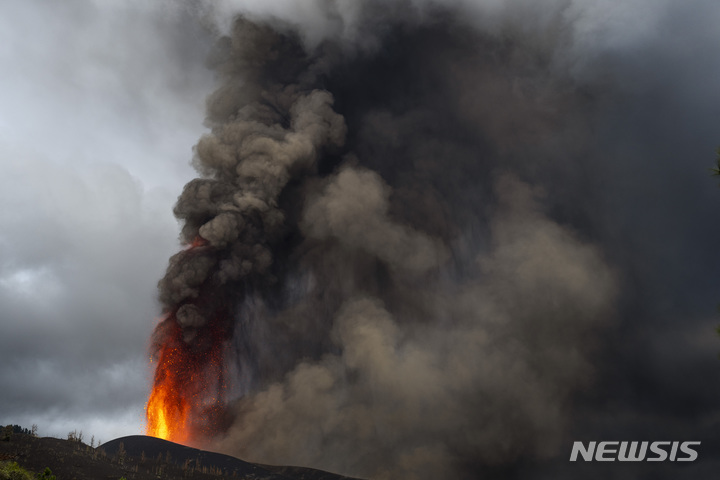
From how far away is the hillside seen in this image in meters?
37.5

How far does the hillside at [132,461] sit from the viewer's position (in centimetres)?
3753

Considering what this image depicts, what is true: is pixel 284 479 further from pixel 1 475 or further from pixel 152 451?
pixel 1 475

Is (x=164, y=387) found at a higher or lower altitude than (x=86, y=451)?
higher

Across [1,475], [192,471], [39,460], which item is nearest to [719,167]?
[1,475]

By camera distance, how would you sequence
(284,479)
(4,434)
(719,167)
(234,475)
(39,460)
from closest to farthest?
(719,167), (39,460), (4,434), (234,475), (284,479)

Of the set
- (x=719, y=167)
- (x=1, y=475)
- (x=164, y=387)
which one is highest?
(x=164, y=387)

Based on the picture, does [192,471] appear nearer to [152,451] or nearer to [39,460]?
[152,451]

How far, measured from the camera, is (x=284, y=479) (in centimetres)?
5472

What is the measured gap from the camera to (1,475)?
85.9ft

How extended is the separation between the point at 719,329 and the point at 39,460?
42856mm

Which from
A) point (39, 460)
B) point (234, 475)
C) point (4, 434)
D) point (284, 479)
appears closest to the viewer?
point (39, 460)

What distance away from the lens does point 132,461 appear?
4684 cm

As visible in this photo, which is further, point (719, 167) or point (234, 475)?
point (234, 475)

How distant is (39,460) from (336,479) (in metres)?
30.9
